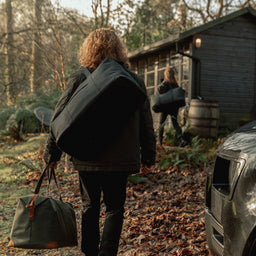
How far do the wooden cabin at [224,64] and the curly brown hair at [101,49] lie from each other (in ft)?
33.1

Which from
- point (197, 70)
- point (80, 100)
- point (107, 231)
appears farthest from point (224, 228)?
point (197, 70)

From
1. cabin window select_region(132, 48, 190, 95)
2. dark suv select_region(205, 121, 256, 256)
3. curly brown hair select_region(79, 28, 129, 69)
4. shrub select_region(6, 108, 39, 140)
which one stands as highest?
cabin window select_region(132, 48, 190, 95)

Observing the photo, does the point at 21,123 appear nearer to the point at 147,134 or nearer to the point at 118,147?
the point at 147,134

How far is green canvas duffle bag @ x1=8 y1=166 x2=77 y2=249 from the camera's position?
7.61 feet

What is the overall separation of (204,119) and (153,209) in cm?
538

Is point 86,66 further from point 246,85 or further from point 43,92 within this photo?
point 43,92

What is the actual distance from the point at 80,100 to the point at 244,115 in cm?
1232

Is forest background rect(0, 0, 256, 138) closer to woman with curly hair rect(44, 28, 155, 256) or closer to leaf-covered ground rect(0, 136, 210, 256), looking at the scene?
leaf-covered ground rect(0, 136, 210, 256)

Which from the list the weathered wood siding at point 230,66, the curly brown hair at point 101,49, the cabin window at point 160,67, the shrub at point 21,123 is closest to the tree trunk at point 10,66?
the shrub at point 21,123

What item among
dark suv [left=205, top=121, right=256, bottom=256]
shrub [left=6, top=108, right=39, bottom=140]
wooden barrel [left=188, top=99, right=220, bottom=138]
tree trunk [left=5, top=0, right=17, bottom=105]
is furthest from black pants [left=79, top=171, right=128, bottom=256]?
tree trunk [left=5, top=0, right=17, bottom=105]

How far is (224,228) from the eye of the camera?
181 centimetres

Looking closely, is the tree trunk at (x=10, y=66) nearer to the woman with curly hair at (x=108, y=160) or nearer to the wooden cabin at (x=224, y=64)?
the wooden cabin at (x=224, y=64)

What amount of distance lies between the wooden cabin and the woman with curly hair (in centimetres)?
1008

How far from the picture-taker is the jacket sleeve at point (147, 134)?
2.58 metres
